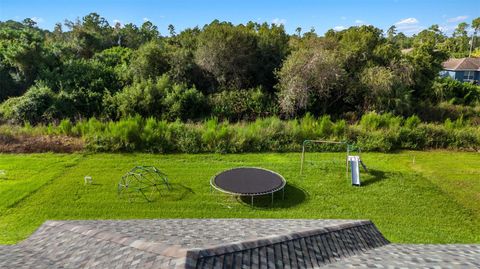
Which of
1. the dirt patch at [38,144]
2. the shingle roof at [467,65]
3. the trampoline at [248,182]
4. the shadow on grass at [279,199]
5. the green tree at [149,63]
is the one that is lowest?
the shadow on grass at [279,199]

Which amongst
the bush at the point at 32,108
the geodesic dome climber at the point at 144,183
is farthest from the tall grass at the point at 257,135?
the geodesic dome climber at the point at 144,183

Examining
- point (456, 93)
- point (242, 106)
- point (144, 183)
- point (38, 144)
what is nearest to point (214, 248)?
point (144, 183)

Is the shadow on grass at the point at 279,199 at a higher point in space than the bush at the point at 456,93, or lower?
lower

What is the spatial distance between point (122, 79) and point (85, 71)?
2.88m

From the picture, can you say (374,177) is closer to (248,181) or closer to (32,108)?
(248,181)

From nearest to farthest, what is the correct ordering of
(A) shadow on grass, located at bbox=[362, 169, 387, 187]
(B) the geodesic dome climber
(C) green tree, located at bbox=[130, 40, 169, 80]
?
(B) the geodesic dome climber, (A) shadow on grass, located at bbox=[362, 169, 387, 187], (C) green tree, located at bbox=[130, 40, 169, 80]

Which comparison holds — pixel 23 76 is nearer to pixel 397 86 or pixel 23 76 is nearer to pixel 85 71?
pixel 85 71

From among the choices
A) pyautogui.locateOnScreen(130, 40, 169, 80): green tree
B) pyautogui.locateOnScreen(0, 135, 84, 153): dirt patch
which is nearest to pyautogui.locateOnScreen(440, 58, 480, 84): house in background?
pyautogui.locateOnScreen(130, 40, 169, 80): green tree

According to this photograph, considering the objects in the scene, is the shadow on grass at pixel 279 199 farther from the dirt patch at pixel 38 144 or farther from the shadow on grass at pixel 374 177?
the dirt patch at pixel 38 144

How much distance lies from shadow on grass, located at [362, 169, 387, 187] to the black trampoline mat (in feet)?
11.9

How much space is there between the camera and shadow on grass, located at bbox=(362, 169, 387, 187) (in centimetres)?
1477

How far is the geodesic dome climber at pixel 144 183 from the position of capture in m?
13.4

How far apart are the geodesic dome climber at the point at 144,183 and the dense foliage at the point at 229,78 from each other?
28.2ft

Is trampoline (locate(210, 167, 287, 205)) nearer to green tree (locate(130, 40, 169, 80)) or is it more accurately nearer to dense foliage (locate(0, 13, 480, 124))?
dense foliage (locate(0, 13, 480, 124))
